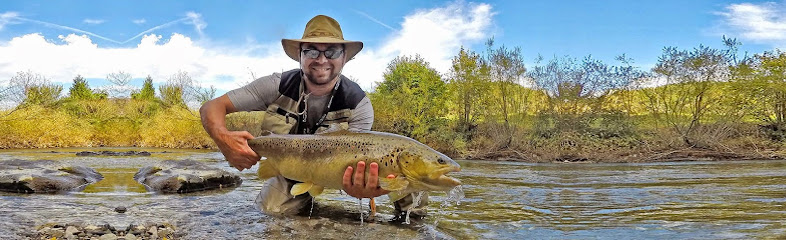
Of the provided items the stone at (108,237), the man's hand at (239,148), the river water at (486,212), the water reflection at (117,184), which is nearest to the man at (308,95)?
the man's hand at (239,148)

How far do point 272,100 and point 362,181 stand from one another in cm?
216

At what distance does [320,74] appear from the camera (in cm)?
526

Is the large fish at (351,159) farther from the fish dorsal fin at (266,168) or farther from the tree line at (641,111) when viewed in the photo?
the tree line at (641,111)

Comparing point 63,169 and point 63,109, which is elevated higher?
point 63,109

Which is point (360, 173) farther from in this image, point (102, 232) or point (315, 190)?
point (102, 232)

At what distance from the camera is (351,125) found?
5.70 m

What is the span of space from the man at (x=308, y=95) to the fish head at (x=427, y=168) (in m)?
1.60

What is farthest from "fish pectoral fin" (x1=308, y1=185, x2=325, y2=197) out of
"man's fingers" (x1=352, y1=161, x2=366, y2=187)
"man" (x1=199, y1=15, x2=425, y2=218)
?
"man" (x1=199, y1=15, x2=425, y2=218)

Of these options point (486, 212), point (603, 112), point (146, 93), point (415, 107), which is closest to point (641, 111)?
point (603, 112)

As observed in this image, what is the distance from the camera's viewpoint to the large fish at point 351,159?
145 inches

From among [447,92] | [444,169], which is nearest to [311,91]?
[444,169]

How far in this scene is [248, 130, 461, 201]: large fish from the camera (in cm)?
367

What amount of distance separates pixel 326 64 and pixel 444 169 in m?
1.99

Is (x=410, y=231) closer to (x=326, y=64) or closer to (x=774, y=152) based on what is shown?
(x=326, y=64)
